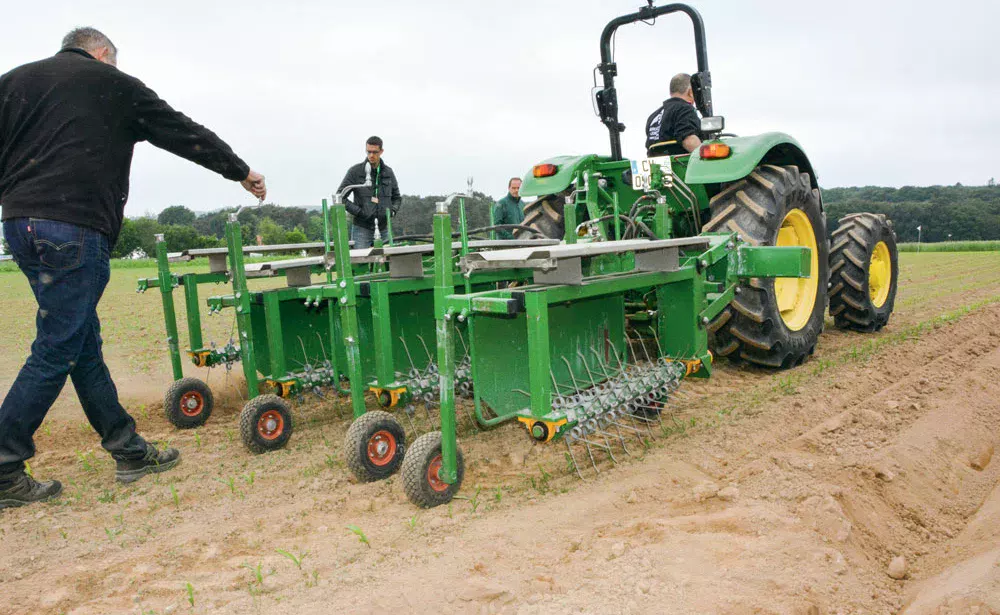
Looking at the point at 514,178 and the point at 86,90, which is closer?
the point at 86,90

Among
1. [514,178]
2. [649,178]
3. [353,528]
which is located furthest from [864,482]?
[514,178]

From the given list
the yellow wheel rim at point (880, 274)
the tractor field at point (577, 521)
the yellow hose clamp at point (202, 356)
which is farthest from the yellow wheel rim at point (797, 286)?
the yellow hose clamp at point (202, 356)

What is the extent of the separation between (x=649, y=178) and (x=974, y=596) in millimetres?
3163

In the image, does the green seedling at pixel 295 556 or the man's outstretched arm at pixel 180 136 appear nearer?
the green seedling at pixel 295 556

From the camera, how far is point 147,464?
3328 mm

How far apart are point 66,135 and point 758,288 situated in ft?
11.6

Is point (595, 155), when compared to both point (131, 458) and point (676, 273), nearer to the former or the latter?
point (676, 273)

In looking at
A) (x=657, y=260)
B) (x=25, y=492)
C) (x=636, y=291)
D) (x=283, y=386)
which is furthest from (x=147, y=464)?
(x=636, y=291)

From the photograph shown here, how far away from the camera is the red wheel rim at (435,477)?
274 centimetres

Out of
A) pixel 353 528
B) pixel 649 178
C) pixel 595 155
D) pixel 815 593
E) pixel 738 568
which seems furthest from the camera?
pixel 595 155

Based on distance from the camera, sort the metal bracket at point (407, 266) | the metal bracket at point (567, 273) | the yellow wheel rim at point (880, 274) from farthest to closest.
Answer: the yellow wheel rim at point (880, 274)
the metal bracket at point (407, 266)
the metal bracket at point (567, 273)

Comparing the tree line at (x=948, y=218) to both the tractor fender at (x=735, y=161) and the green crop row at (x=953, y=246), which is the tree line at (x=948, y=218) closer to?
the green crop row at (x=953, y=246)

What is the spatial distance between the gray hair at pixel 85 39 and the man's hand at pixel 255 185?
0.84 meters

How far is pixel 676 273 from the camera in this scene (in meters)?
3.57
